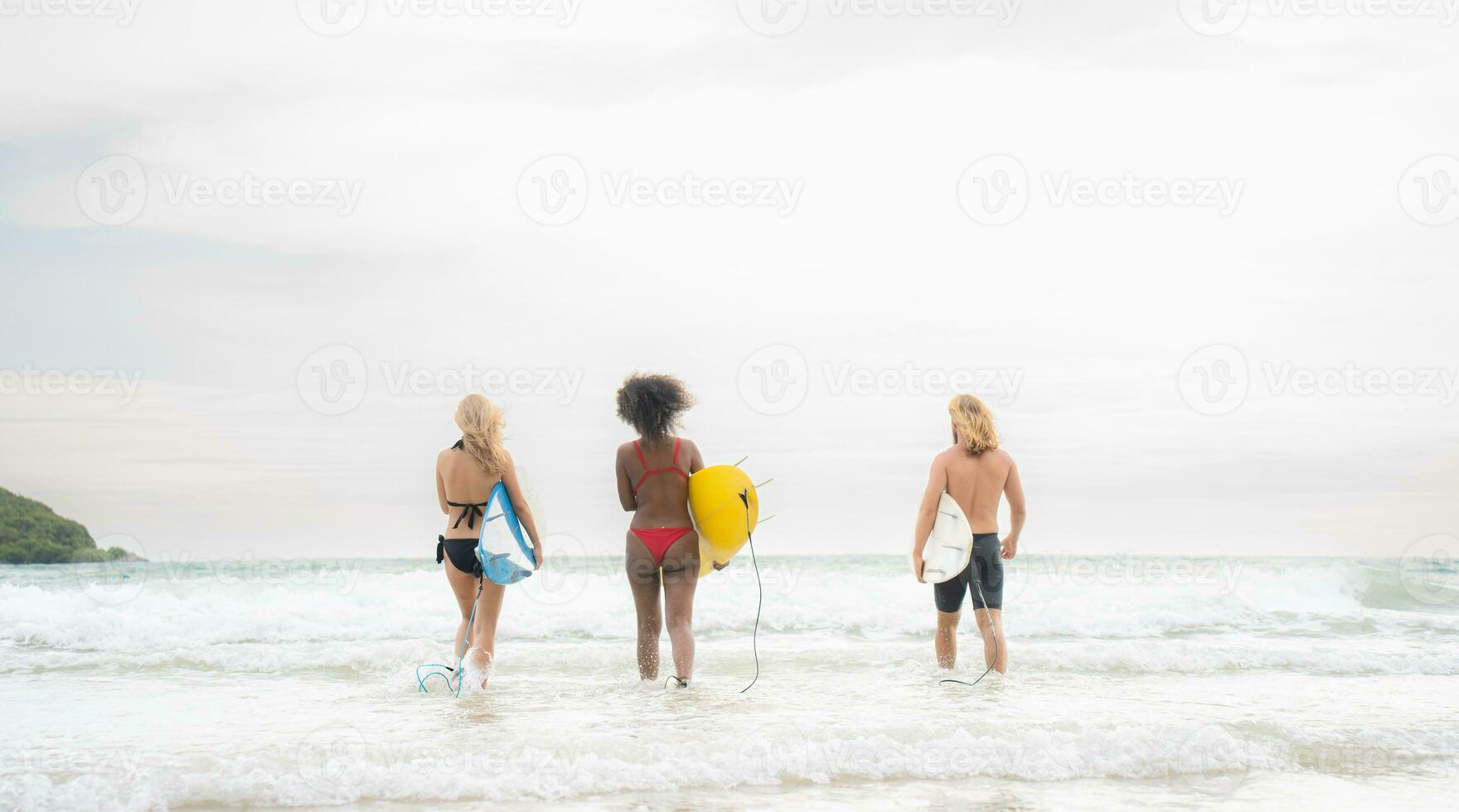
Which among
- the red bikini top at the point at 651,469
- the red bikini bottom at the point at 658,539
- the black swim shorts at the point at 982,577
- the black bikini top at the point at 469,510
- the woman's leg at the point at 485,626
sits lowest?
the woman's leg at the point at 485,626

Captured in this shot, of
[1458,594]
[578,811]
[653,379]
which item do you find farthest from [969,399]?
[1458,594]

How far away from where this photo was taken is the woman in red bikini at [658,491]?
19.1ft

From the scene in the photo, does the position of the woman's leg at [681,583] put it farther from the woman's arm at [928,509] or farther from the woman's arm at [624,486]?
the woman's arm at [928,509]

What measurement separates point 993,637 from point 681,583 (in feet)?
7.79

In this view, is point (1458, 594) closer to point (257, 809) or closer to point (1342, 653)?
point (1342, 653)

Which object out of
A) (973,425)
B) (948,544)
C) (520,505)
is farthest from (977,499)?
(520,505)

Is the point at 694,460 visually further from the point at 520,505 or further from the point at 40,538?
the point at 40,538

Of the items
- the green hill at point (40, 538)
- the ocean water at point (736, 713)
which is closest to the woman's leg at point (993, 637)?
the ocean water at point (736, 713)

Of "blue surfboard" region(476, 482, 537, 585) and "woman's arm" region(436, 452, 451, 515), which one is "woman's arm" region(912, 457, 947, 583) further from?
"woman's arm" region(436, 452, 451, 515)

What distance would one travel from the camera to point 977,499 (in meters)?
6.50

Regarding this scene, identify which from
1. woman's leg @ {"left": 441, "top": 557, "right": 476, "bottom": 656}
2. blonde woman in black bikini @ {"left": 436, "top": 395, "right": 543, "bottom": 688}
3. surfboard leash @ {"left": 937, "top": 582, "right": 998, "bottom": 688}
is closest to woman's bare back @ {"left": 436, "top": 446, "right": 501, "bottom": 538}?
blonde woman in black bikini @ {"left": 436, "top": 395, "right": 543, "bottom": 688}

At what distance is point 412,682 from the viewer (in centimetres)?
707

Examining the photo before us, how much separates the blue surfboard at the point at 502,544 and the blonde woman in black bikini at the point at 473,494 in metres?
0.05

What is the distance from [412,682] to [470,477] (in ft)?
6.51
